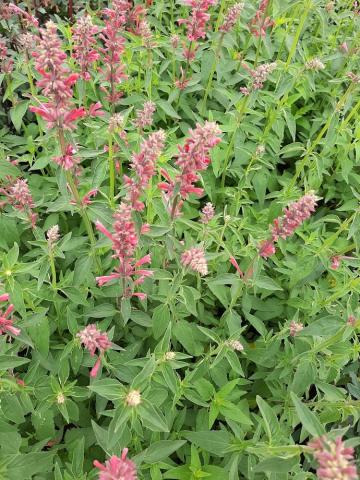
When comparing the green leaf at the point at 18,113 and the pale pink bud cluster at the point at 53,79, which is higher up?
the pale pink bud cluster at the point at 53,79

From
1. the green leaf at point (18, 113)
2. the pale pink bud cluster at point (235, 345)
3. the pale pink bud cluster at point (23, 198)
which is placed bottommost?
the pale pink bud cluster at point (235, 345)

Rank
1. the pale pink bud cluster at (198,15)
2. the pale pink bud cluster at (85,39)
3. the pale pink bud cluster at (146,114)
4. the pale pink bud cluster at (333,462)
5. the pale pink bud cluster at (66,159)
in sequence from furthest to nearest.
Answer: the pale pink bud cluster at (198,15) < the pale pink bud cluster at (146,114) < the pale pink bud cluster at (85,39) < the pale pink bud cluster at (66,159) < the pale pink bud cluster at (333,462)

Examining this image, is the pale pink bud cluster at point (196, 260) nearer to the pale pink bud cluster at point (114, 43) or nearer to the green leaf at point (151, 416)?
the green leaf at point (151, 416)

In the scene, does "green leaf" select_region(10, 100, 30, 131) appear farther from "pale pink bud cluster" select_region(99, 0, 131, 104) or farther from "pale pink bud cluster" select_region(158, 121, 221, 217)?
"pale pink bud cluster" select_region(158, 121, 221, 217)

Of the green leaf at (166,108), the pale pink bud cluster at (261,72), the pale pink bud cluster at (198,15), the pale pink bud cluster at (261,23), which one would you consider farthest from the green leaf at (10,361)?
the pale pink bud cluster at (261,23)

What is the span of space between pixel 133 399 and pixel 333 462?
40.9 inches

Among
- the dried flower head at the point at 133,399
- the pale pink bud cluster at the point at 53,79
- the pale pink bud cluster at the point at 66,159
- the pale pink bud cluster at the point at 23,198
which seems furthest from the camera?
the pale pink bud cluster at the point at 23,198

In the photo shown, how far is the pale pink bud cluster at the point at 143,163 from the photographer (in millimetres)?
2424

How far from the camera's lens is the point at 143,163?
250cm

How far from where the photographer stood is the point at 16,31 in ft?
16.5

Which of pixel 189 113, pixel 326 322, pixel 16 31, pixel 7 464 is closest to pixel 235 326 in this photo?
pixel 326 322

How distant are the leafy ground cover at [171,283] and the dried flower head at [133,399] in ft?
0.06

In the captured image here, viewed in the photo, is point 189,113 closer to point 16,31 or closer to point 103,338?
point 16,31

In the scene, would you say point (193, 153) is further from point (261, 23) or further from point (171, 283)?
point (261, 23)
